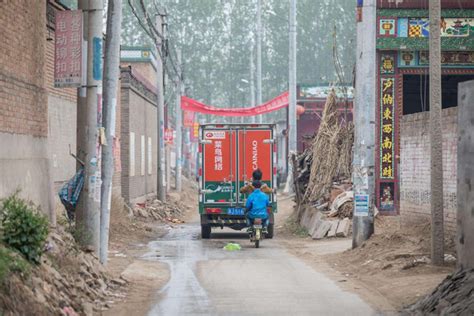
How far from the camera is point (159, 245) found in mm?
23672

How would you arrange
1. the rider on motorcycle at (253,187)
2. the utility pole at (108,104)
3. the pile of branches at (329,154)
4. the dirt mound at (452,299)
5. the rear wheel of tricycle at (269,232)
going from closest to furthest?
the dirt mound at (452,299)
the utility pole at (108,104)
the rider on motorcycle at (253,187)
the rear wheel of tricycle at (269,232)
the pile of branches at (329,154)

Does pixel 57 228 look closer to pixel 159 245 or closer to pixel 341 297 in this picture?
pixel 341 297

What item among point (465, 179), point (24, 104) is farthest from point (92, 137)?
point (465, 179)

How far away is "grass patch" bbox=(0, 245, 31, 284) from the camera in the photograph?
30.7ft

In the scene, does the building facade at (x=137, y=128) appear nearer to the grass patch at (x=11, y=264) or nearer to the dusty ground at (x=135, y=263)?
the dusty ground at (x=135, y=263)

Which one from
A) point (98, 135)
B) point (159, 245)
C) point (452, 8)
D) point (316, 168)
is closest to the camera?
point (98, 135)

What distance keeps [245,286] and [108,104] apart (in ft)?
12.9


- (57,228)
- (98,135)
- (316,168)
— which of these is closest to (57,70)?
(98,135)

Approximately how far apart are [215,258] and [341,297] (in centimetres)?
656

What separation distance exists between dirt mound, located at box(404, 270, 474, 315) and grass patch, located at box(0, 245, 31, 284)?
4.83 metres

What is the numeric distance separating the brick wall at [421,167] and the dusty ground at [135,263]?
531cm

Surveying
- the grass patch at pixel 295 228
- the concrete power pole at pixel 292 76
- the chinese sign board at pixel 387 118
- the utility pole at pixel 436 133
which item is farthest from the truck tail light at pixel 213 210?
the concrete power pole at pixel 292 76

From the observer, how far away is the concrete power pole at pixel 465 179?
41.2 ft

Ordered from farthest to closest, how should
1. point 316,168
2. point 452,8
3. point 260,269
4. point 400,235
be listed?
point 316,168 → point 452,8 → point 400,235 → point 260,269
